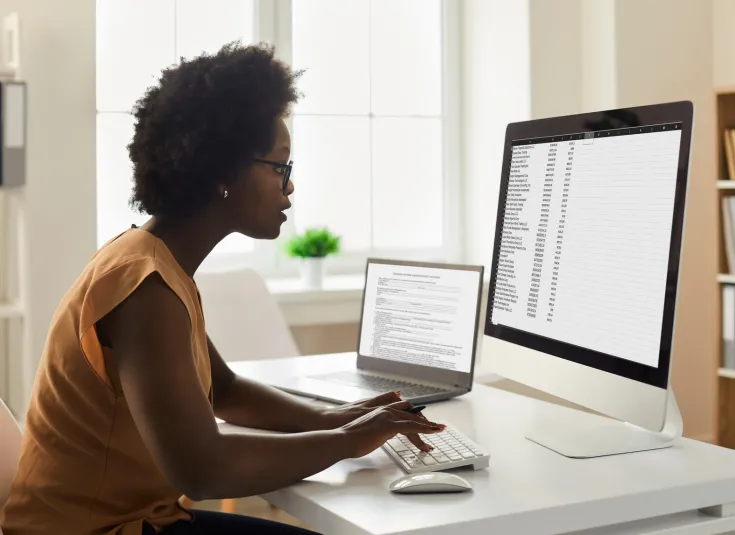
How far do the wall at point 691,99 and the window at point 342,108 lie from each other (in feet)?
2.54

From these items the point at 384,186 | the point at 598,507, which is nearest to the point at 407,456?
the point at 598,507

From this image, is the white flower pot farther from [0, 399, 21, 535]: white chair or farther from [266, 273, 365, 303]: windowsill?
[0, 399, 21, 535]: white chair

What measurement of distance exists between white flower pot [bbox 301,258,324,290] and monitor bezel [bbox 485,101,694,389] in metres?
1.85

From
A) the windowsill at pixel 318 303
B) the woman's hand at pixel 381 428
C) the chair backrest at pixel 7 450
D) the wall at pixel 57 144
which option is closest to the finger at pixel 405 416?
the woman's hand at pixel 381 428

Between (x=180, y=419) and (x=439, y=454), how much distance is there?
38 centimetres

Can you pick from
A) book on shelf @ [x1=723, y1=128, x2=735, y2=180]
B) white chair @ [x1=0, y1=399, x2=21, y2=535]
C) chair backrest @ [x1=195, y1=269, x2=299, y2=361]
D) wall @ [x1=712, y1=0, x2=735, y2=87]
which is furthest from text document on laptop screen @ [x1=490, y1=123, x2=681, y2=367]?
wall @ [x1=712, y1=0, x2=735, y2=87]

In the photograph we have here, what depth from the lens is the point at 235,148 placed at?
133cm

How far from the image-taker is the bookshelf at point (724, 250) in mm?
3350

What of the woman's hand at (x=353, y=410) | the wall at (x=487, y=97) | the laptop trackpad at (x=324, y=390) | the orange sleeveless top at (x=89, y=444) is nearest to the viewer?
the orange sleeveless top at (x=89, y=444)

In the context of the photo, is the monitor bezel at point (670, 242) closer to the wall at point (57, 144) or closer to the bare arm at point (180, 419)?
the bare arm at point (180, 419)

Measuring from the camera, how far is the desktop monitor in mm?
1293

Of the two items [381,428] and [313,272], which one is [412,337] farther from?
[313,272]

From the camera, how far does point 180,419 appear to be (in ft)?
3.77

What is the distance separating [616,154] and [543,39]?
2.39m
